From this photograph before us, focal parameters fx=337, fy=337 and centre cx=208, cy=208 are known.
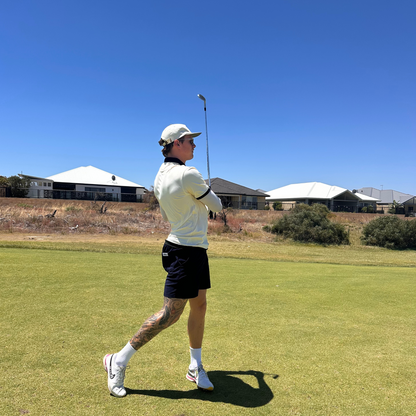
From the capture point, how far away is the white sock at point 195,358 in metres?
2.90

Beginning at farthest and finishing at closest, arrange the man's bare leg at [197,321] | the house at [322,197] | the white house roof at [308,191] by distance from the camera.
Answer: the white house roof at [308,191] < the house at [322,197] < the man's bare leg at [197,321]

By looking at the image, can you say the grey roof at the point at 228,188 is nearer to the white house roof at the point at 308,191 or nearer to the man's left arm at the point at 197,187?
the white house roof at the point at 308,191

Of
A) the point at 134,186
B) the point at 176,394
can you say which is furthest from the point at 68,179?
the point at 176,394

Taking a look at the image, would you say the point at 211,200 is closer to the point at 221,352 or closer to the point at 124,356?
the point at 124,356

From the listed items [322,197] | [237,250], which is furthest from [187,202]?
[322,197]

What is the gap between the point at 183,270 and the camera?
286 centimetres

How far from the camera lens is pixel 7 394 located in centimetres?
246

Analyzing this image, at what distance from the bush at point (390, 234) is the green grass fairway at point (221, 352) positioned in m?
22.0

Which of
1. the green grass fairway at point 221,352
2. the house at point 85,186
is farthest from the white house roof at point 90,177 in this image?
the green grass fairway at point 221,352

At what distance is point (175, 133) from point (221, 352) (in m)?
2.21

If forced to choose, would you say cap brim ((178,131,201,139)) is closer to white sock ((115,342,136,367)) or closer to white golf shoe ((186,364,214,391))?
white sock ((115,342,136,367))

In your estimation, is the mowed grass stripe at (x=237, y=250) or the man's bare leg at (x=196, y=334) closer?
A: the man's bare leg at (x=196, y=334)

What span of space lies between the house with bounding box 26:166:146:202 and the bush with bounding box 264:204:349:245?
24.6 metres

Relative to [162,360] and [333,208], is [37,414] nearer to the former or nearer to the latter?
[162,360]
